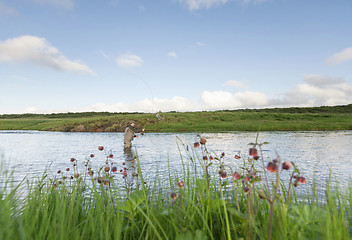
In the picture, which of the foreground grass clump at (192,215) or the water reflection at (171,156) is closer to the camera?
the foreground grass clump at (192,215)

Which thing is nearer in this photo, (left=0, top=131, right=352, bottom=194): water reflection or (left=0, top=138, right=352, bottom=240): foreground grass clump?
(left=0, top=138, right=352, bottom=240): foreground grass clump

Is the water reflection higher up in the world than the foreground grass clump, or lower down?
lower down

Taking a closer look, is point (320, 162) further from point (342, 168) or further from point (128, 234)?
point (128, 234)

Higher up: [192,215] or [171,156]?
[192,215]

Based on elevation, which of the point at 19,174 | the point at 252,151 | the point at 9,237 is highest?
the point at 252,151

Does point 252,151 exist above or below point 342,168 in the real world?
above

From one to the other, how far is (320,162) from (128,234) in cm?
1226

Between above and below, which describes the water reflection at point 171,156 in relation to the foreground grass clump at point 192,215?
below

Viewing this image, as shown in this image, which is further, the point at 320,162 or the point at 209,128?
the point at 209,128

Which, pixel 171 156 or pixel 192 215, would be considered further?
pixel 171 156

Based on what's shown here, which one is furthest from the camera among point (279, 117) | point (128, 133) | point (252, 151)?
point (279, 117)

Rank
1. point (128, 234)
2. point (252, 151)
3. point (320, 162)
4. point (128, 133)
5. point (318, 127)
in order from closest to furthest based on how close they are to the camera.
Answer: point (252, 151) → point (128, 234) → point (320, 162) → point (128, 133) → point (318, 127)

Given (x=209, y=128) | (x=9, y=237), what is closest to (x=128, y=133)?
(x=9, y=237)

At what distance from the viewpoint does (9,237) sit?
1.97 m
